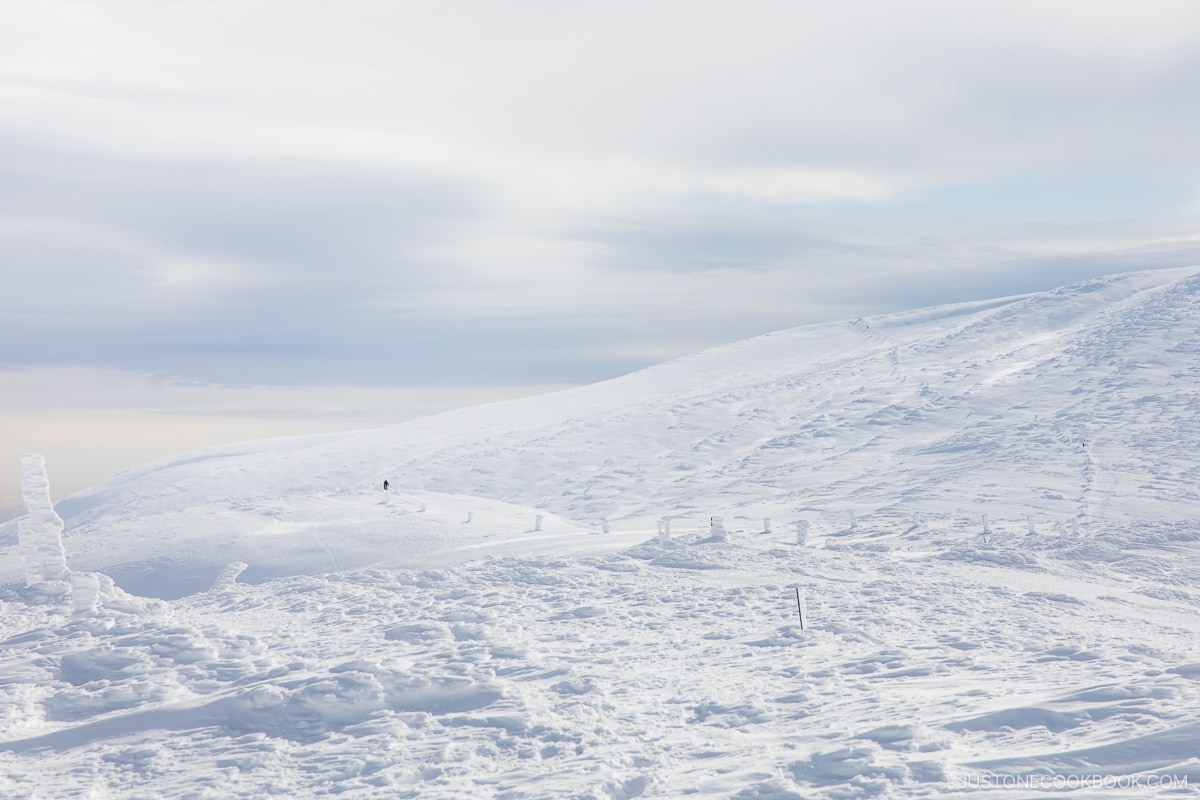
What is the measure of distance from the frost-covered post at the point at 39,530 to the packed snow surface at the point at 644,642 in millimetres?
126

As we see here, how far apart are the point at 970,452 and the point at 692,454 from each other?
16.2 m

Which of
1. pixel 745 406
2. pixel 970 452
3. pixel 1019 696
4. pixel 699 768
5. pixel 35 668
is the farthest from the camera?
pixel 745 406

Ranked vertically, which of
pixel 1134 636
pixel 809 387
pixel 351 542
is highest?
pixel 809 387

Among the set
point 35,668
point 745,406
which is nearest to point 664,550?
point 35,668

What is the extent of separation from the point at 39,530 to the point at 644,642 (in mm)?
16525

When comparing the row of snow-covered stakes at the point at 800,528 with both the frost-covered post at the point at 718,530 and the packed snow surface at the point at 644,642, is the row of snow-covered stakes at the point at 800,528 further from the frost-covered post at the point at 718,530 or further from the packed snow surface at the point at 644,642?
the packed snow surface at the point at 644,642

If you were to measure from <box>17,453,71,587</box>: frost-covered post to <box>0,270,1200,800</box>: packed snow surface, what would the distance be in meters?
0.13

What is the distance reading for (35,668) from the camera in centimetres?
1819

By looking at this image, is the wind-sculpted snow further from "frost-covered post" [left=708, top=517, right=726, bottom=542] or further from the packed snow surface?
"frost-covered post" [left=708, top=517, right=726, bottom=542]

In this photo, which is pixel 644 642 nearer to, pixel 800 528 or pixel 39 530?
pixel 800 528

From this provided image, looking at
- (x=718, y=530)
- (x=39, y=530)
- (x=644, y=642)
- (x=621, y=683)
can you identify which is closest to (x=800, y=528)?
(x=718, y=530)

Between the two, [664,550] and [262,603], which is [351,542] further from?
[664,550]

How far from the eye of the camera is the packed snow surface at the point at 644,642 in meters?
11.7

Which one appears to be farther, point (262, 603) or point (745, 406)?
point (745, 406)
